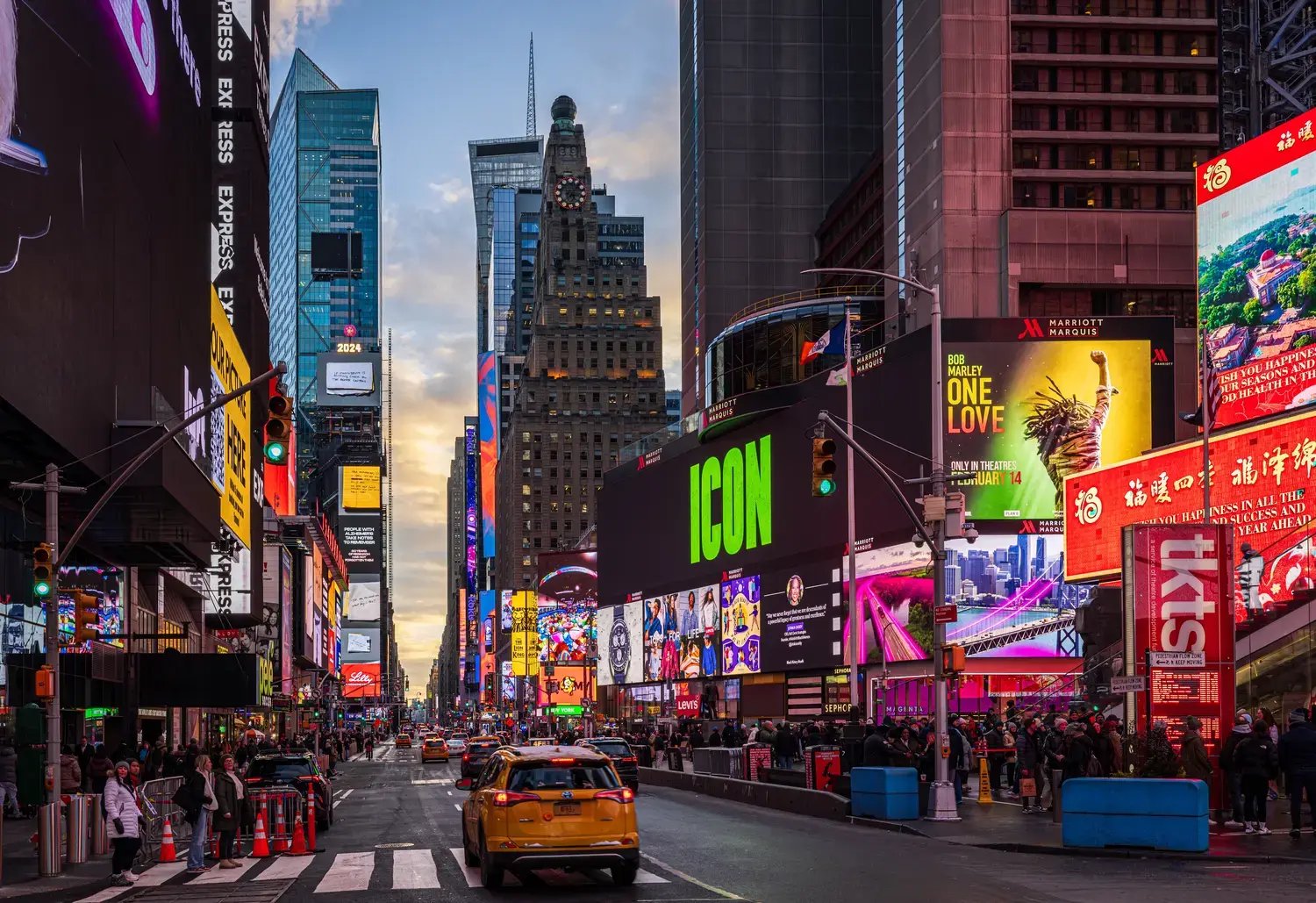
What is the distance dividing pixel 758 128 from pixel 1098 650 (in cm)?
7690

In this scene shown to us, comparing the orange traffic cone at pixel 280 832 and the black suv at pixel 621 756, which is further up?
the orange traffic cone at pixel 280 832

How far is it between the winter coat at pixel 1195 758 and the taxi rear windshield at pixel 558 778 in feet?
34.7

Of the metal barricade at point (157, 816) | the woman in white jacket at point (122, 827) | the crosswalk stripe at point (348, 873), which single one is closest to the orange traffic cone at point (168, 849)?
the metal barricade at point (157, 816)

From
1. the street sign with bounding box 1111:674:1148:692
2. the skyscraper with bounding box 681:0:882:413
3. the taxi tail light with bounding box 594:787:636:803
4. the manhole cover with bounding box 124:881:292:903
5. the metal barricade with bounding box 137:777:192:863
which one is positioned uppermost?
the skyscraper with bounding box 681:0:882:413

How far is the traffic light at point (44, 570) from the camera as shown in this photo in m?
23.9

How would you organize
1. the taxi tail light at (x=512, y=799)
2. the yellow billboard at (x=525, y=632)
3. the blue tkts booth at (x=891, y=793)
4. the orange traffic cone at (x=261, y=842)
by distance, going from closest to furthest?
1. the taxi tail light at (x=512, y=799)
2. the orange traffic cone at (x=261, y=842)
3. the blue tkts booth at (x=891, y=793)
4. the yellow billboard at (x=525, y=632)

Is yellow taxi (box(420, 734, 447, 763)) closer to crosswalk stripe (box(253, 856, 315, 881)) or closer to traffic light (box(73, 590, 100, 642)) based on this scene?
traffic light (box(73, 590, 100, 642))

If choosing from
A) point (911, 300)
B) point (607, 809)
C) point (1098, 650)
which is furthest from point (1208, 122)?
point (607, 809)

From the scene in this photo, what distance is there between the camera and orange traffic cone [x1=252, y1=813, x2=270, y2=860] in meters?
25.6

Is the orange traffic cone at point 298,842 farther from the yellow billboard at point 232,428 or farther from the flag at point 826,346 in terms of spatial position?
the flag at point 826,346

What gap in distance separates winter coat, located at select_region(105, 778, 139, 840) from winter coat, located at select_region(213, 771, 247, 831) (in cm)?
241

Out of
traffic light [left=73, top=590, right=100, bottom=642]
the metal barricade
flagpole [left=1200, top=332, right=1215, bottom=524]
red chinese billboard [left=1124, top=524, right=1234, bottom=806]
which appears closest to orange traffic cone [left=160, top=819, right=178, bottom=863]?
the metal barricade

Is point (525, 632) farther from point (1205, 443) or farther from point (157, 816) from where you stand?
point (157, 816)

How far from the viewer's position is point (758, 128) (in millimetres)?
127000
